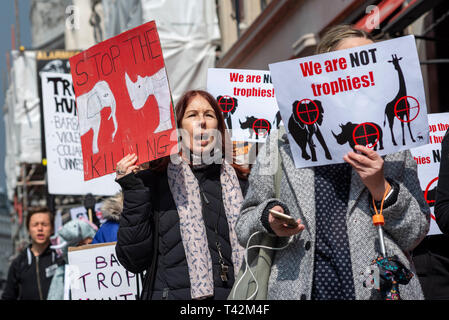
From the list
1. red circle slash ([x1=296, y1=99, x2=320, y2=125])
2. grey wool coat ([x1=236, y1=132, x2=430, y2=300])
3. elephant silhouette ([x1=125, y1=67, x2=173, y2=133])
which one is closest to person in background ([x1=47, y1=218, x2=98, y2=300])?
elephant silhouette ([x1=125, y1=67, x2=173, y2=133])

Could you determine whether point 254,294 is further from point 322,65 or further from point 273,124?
point 273,124

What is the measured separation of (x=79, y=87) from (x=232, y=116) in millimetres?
1115

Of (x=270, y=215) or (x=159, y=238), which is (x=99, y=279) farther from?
(x=270, y=215)

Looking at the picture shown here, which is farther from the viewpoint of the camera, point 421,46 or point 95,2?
point 95,2

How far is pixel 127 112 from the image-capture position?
4227mm

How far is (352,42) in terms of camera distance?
3.00 meters

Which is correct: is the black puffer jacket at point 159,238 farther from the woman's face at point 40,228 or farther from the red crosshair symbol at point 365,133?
the woman's face at point 40,228

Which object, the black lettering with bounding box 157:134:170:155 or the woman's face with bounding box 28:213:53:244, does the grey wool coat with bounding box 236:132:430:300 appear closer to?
the black lettering with bounding box 157:134:170:155

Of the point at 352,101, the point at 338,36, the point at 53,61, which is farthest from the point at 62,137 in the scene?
the point at 53,61

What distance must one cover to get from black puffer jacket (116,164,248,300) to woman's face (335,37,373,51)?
117cm

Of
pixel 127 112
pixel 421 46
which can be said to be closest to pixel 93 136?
pixel 127 112

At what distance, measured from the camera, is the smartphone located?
8.63 feet

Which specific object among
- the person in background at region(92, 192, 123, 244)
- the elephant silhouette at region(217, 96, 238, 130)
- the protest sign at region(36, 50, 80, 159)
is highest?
the protest sign at region(36, 50, 80, 159)

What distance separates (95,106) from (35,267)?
3304 millimetres
